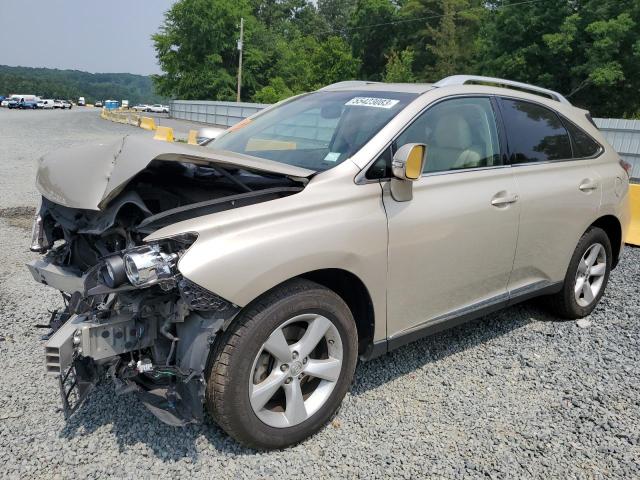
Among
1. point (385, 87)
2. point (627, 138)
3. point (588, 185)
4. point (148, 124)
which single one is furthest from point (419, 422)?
point (148, 124)

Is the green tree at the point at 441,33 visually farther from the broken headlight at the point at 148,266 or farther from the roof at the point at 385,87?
the broken headlight at the point at 148,266

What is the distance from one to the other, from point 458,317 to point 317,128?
4.85 feet

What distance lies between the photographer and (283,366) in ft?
8.64

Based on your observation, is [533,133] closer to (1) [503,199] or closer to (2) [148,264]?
(1) [503,199]

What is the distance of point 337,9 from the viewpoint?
3733 inches

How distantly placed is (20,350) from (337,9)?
328 ft

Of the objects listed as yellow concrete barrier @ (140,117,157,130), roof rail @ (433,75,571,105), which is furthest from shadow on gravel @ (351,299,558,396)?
yellow concrete barrier @ (140,117,157,130)

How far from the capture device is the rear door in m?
3.71

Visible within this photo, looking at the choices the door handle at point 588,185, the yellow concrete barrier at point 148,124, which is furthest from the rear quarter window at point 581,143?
the yellow concrete barrier at point 148,124

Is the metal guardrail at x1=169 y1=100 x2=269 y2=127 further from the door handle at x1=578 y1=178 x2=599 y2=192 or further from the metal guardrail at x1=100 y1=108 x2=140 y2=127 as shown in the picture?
the door handle at x1=578 y1=178 x2=599 y2=192

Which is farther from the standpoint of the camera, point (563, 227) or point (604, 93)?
point (604, 93)

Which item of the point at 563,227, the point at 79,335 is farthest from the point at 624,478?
the point at 79,335

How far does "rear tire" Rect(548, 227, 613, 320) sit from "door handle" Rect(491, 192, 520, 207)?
1014 millimetres

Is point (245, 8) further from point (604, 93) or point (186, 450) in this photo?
point (186, 450)
